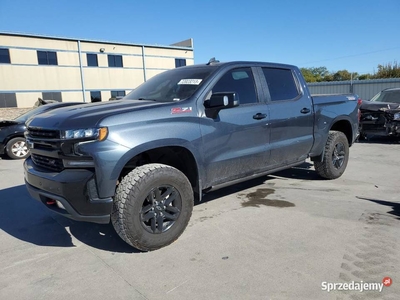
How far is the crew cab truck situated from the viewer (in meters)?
2.91

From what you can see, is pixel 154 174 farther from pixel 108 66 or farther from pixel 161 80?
pixel 108 66

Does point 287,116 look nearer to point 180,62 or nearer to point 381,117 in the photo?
point 381,117

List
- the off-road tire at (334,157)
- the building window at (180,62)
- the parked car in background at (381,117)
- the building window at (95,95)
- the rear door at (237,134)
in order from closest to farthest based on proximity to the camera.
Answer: the rear door at (237,134)
the off-road tire at (334,157)
the parked car in background at (381,117)
the building window at (95,95)
the building window at (180,62)

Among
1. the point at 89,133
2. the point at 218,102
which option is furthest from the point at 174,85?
the point at 89,133

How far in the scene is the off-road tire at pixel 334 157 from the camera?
543 cm

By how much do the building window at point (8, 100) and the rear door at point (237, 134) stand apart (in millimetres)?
30630

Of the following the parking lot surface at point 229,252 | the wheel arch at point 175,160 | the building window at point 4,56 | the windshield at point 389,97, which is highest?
the building window at point 4,56

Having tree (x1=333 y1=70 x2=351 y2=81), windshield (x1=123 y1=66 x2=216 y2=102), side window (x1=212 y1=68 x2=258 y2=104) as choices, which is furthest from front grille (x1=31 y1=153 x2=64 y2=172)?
tree (x1=333 y1=70 x2=351 y2=81)

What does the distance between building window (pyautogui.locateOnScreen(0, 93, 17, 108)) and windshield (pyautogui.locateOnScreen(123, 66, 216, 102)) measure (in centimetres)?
2950

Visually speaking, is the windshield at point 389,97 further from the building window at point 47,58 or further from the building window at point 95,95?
the building window at point 47,58

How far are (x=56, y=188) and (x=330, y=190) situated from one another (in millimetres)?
4042

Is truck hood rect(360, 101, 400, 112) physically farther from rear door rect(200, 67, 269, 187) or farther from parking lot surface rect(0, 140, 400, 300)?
rear door rect(200, 67, 269, 187)

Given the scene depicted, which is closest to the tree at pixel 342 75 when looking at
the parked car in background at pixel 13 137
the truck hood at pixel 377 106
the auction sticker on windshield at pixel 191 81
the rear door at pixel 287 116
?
the truck hood at pixel 377 106

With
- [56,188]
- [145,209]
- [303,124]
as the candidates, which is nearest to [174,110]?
[145,209]
